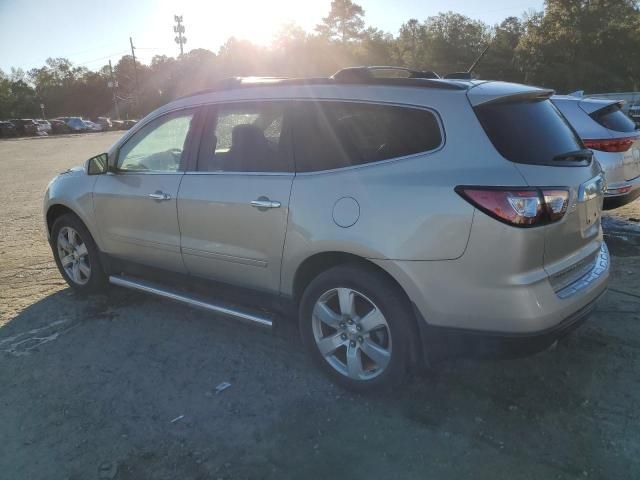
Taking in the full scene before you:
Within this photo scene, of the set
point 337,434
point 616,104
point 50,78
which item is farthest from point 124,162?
point 50,78

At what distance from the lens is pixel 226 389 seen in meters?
3.38

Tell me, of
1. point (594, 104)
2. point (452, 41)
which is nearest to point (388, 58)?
point (452, 41)

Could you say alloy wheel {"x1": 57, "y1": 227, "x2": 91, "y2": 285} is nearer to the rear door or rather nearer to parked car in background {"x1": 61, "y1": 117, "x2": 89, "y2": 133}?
the rear door

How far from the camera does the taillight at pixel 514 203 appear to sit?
2561mm

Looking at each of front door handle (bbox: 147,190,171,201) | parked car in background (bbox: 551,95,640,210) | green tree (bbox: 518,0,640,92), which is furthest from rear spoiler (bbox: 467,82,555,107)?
green tree (bbox: 518,0,640,92)

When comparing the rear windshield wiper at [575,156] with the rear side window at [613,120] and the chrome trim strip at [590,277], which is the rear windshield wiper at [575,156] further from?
the rear side window at [613,120]

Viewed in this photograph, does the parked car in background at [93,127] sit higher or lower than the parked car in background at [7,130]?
lower

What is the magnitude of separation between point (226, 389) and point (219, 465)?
710mm

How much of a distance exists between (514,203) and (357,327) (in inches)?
44.9

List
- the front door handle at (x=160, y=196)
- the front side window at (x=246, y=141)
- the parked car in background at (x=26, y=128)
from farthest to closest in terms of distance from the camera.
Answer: the parked car in background at (x=26, y=128) → the front door handle at (x=160, y=196) → the front side window at (x=246, y=141)

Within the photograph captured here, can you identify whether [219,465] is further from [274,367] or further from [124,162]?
[124,162]

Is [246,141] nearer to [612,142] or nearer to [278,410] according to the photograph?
[278,410]

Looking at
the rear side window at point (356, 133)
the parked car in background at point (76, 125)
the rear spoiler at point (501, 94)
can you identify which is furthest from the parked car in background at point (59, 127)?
the rear spoiler at point (501, 94)

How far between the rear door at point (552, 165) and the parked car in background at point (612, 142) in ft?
10.1
